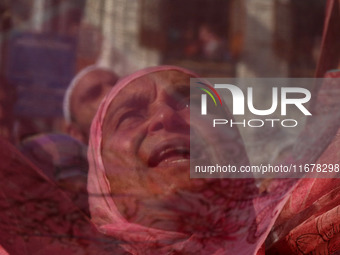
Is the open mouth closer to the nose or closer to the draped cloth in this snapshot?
the nose

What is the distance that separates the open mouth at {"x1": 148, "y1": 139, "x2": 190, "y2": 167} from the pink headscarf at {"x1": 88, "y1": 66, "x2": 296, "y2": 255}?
11 centimetres

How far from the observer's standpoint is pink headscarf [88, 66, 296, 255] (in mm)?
796

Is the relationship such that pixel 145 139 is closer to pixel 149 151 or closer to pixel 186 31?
pixel 149 151

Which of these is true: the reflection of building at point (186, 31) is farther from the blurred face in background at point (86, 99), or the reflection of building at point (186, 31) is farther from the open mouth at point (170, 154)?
the open mouth at point (170, 154)

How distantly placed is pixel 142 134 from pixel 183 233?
23 cm

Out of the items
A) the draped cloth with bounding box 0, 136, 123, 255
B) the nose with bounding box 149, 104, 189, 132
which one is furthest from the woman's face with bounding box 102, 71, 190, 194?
the draped cloth with bounding box 0, 136, 123, 255

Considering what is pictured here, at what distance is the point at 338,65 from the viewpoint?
0.86 m

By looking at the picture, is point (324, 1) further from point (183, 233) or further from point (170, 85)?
point (183, 233)

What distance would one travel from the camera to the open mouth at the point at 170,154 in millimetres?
774

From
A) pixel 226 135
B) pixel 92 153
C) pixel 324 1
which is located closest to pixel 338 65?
pixel 324 1

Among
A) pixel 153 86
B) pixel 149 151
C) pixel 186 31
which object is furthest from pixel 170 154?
pixel 186 31

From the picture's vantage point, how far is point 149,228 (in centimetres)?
80

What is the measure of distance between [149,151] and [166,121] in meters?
0.07

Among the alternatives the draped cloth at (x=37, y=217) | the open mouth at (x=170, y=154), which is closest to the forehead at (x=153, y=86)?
the open mouth at (x=170, y=154)
